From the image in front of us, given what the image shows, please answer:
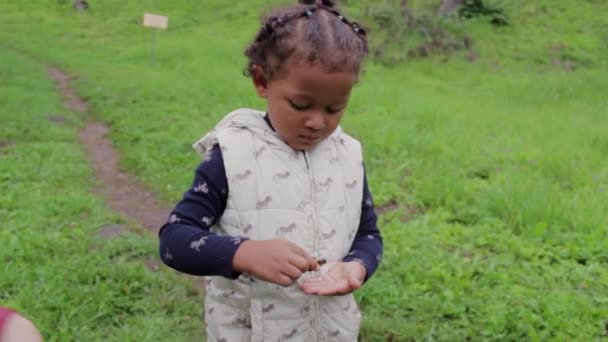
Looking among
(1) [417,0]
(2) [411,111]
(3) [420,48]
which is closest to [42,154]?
(2) [411,111]

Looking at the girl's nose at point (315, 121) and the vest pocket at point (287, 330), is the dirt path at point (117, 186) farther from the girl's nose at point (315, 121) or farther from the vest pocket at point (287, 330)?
the girl's nose at point (315, 121)

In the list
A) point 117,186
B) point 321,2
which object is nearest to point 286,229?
point 321,2

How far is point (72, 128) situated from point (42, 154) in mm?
1547

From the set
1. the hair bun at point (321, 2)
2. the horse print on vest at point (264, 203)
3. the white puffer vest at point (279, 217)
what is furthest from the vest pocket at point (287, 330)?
the hair bun at point (321, 2)

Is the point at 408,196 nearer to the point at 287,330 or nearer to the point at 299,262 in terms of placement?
the point at 287,330

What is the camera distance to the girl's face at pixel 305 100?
146 centimetres

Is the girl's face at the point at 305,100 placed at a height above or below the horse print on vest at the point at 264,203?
above

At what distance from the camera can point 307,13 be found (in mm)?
1533

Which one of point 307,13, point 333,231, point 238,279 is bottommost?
point 238,279

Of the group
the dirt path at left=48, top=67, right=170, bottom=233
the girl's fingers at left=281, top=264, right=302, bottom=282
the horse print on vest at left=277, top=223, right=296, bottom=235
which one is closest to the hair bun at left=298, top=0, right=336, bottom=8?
the horse print on vest at left=277, top=223, right=296, bottom=235

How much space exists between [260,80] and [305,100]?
0.18 meters

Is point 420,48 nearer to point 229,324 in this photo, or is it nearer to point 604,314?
point 604,314

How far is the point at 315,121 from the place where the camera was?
1.51 m

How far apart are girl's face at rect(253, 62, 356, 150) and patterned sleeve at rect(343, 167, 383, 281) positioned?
292 millimetres
